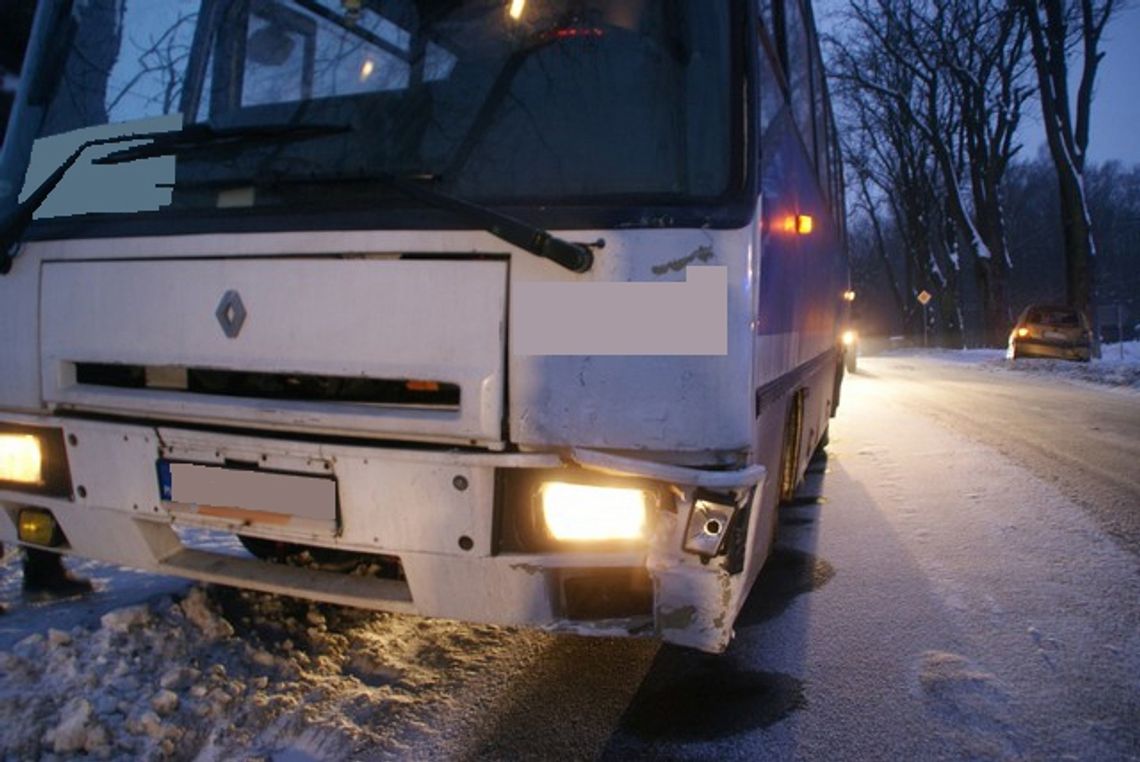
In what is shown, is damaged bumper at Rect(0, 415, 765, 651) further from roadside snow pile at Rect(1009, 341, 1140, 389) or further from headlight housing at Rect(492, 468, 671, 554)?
roadside snow pile at Rect(1009, 341, 1140, 389)

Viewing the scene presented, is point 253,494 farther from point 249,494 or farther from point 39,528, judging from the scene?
point 39,528

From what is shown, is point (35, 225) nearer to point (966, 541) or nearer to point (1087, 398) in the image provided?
point (966, 541)

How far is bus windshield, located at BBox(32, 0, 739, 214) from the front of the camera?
7.09 feet

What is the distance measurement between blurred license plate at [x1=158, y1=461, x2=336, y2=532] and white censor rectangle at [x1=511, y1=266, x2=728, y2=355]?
79cm

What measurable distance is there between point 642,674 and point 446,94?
2141 mm

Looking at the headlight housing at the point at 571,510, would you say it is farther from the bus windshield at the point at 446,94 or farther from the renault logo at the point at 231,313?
the renault logo at the point at 231,313

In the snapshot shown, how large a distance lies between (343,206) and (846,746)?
2.25 metres

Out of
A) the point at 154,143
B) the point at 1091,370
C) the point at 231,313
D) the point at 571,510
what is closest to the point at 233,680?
the point at 231,313

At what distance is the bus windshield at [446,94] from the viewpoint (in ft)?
7.09

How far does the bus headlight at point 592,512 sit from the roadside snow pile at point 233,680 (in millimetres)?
847

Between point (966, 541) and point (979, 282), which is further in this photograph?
point (979, 282)

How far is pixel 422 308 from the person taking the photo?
86.0 inches

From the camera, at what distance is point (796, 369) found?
3609 mm

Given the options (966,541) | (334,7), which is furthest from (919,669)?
(334,7)
